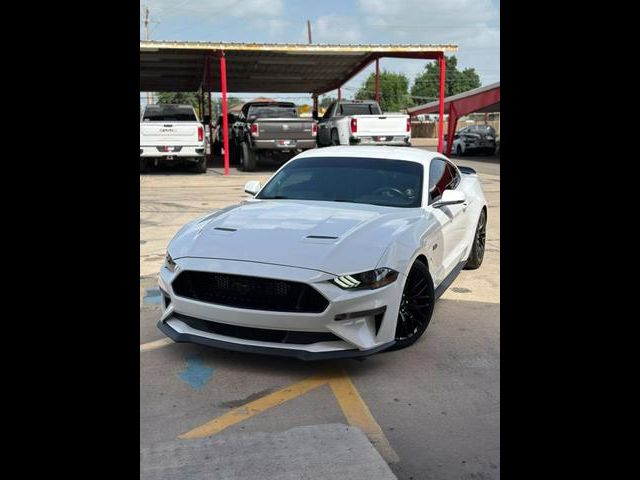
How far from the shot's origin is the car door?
522 cm

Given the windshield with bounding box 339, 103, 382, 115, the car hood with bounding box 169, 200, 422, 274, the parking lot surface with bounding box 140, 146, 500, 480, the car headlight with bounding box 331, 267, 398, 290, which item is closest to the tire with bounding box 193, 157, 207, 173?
the windshield with bounding box 339, 103, 382, 115

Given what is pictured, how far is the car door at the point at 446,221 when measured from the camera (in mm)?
5219

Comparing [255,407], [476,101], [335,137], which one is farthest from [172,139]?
[255,407]

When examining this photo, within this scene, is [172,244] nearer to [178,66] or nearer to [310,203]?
[310,203]

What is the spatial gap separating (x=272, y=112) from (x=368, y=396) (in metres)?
16.3

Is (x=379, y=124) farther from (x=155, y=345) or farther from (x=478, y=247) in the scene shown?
(x=155, y=345)

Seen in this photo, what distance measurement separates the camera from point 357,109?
1986 centimetres

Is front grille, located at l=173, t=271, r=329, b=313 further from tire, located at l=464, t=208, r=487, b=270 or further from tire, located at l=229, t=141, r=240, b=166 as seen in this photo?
tire, located at l=229, t=141, r=240, b=166

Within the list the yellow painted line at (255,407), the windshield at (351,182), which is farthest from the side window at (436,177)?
the yellow painted line at (255,407)

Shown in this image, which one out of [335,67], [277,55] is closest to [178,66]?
[277,55]
